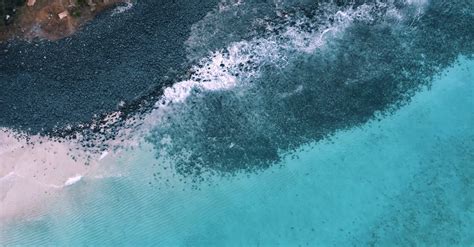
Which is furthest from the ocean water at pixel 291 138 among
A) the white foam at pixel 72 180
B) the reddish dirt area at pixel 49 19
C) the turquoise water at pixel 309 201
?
the reddish dirt area at pixel 49 19

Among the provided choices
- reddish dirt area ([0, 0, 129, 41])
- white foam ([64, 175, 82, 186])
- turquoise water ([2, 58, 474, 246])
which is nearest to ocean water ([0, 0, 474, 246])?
turquoise water ([2, 58, 474, 246])

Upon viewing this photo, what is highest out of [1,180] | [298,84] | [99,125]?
[298,84]

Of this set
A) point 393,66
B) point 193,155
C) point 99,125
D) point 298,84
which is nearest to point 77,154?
point 99,125

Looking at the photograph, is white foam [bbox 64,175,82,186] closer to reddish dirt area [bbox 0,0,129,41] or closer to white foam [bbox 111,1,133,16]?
reddish dirt area [bbox 0,0,129,41]

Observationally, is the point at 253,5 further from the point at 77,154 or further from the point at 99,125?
the point at 77,154

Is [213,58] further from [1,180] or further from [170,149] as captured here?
[1,180]

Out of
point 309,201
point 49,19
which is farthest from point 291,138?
point 49,19

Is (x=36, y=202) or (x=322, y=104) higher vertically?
(x=322, y=104)
